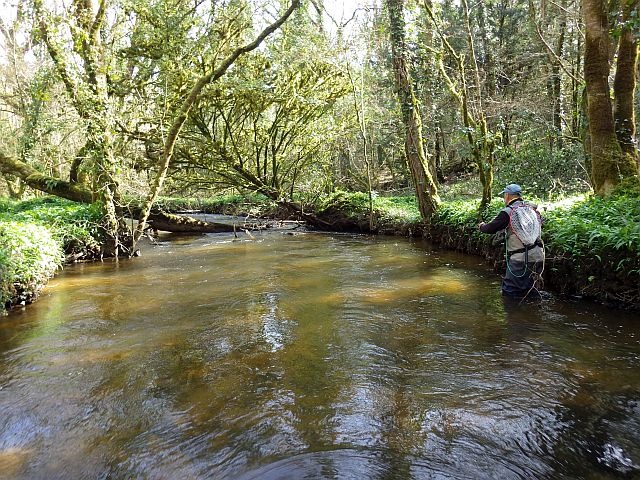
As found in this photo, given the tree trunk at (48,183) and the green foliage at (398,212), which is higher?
the tree trunk at (48,183)

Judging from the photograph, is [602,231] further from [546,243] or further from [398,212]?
[398,212]

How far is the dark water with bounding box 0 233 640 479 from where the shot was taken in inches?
132

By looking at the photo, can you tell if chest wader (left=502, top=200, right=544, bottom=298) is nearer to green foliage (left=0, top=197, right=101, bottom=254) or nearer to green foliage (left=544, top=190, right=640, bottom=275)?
green foliage (left=544, top=190, right=640, bottom=275)

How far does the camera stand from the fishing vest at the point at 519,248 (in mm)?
6961

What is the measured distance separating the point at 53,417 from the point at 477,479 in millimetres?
3586

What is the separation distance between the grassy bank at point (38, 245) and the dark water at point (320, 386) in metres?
0.44

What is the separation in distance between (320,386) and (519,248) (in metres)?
4.16

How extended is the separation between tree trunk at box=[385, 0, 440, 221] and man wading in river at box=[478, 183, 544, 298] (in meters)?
6.89

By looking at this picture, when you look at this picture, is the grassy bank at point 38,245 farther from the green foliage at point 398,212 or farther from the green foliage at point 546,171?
the green foliage at point 546,171

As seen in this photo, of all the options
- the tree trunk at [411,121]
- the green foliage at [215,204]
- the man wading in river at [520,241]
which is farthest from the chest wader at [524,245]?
the green foliage at [215,204]

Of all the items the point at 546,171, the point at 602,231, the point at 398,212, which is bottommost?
the point at 398,212

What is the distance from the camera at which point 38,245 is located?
874cm

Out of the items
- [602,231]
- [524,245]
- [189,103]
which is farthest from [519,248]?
[189,103]

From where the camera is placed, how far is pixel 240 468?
3.26 meters
